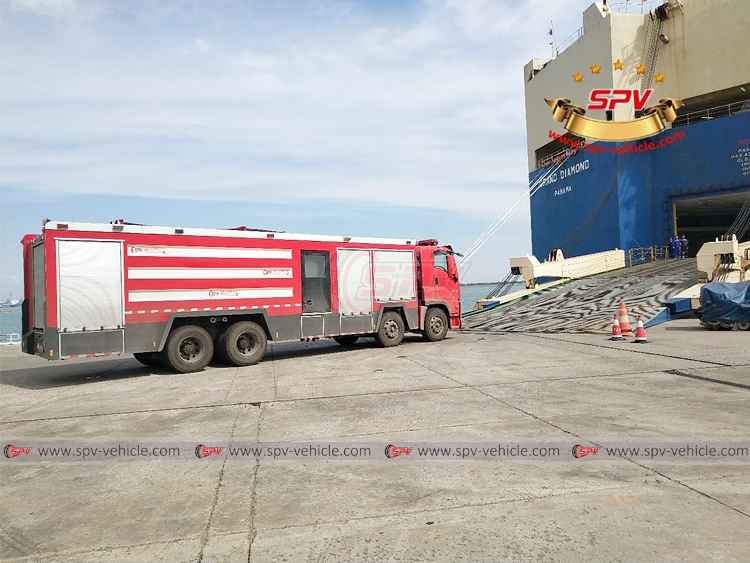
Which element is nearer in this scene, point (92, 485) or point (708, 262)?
point (92, 485)

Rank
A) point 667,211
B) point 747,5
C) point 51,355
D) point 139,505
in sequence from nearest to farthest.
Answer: point 139,505, point 51,355, point 747,5, point 667,211

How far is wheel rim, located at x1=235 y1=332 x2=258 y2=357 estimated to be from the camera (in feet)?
40.3

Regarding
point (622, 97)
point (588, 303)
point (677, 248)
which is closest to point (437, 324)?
point (588, 303)

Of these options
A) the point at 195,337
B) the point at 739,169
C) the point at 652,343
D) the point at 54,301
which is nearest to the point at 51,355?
the point at 54,301

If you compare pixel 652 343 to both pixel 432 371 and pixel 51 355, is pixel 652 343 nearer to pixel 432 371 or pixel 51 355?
pixel 432 371

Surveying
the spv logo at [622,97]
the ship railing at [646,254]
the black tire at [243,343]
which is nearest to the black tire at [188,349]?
the black tire at [243,343]

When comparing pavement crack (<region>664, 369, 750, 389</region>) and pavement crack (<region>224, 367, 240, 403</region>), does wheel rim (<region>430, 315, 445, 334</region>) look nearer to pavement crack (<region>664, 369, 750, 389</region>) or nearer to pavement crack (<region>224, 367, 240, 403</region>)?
pavement crack (<region>224, 367, 240, 403</region>)

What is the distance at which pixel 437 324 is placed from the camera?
16.2 m

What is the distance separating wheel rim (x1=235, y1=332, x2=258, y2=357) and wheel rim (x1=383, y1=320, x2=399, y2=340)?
3.88 metres

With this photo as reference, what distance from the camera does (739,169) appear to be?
29.2 metres

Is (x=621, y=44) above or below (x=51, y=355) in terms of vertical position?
above

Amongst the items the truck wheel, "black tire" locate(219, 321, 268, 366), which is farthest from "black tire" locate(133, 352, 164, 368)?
the truck wheel

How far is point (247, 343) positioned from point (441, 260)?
6630 millimetres

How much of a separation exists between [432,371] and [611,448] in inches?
210
